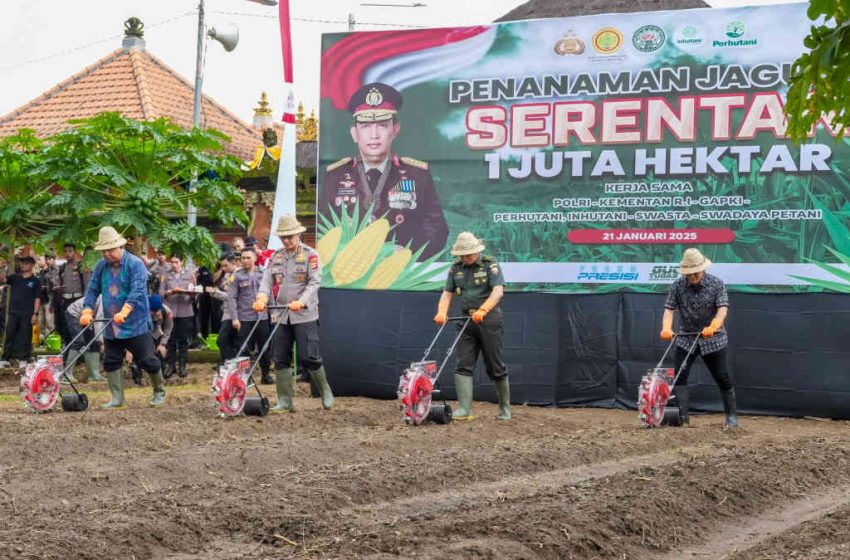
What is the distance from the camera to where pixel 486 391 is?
1648cm

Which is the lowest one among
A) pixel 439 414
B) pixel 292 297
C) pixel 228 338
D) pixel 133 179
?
pixel 439 414

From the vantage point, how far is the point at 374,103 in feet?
56.4

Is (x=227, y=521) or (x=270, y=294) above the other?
(x=270, y=294)

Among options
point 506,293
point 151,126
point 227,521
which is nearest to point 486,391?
point 506,293

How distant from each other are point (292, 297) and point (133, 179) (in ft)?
23.5

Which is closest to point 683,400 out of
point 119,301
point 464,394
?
point 464,394

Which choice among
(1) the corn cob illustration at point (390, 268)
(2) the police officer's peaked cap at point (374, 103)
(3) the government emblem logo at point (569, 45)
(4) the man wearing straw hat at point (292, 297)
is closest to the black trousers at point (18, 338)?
(1) the corn cob illustration at point (390, 268)

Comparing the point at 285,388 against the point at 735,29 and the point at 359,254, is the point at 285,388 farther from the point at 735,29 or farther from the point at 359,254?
the point at 735,29

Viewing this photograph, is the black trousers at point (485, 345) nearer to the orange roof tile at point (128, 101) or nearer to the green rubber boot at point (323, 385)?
the green rubber boot at point (323, 385)

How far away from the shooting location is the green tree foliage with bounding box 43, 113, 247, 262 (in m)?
20.0

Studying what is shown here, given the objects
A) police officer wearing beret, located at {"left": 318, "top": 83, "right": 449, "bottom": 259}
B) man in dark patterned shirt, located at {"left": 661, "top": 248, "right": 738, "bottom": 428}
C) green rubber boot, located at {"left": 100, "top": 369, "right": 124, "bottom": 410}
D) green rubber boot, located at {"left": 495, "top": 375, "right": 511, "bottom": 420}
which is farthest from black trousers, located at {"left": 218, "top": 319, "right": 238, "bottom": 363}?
man in dark patterned shirt, located at {"left": 661, "top": 248, "right": 738, "bottom": 428}

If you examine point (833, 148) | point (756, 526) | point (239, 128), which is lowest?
point (756, 526)

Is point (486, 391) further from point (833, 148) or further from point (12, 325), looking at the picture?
point (12, 325)

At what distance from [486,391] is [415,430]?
4.08m
